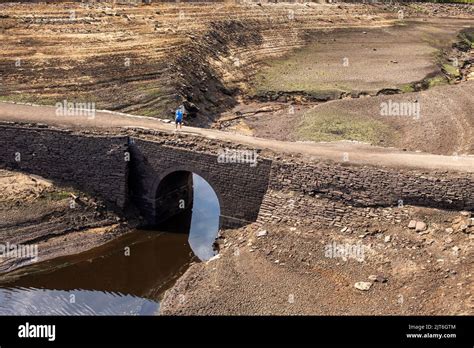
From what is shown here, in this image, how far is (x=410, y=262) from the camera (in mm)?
23688

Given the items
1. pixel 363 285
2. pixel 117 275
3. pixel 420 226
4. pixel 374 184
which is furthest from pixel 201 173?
pixel 420 226

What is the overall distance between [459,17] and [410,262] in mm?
68195

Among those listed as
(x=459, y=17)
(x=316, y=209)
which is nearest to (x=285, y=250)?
(x=316, y=209)

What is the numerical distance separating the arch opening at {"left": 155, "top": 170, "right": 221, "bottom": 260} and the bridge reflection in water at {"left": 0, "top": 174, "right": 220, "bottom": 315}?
0.06 m

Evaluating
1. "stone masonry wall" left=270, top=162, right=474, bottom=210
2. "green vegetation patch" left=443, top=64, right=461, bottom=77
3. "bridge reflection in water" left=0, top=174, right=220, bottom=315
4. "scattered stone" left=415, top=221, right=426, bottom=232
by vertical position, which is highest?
"green vegetation patch" left=443, top=64, right=461, bottom=77

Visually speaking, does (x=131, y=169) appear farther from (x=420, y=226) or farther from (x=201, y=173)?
(x=420, y=226)

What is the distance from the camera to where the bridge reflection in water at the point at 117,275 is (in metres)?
25.0

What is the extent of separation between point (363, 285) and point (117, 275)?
39.1ft

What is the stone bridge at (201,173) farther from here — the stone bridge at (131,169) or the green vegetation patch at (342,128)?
the green vegetation patch at (342,128)

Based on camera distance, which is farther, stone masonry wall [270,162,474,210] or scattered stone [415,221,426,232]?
stone masonry wall [270,162,474,210]

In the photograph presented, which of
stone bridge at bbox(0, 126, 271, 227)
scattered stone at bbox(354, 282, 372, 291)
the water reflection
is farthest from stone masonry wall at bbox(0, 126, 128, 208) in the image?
scattered stone at bbox(354, 282, 372, 291)

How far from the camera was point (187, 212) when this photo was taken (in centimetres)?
3409

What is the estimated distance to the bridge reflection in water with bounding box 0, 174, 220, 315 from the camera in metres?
25.0

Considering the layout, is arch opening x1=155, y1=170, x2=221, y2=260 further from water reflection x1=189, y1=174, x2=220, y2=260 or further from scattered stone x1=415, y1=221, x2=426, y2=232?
scattered stone x1=415, y1=221, x2=426, y2=232
